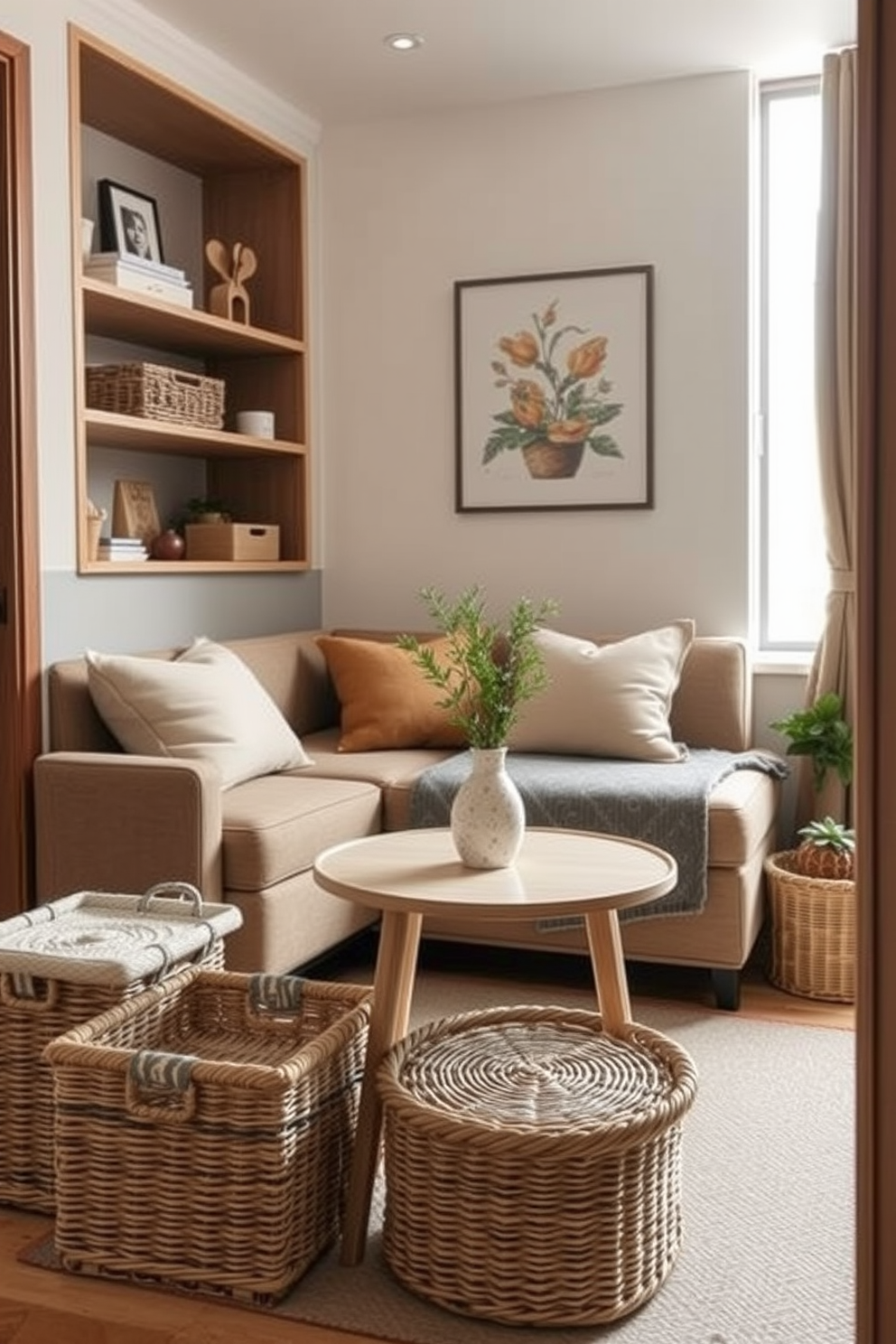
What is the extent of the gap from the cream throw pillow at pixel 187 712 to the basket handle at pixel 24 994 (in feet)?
3.26

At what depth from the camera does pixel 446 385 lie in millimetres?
4461

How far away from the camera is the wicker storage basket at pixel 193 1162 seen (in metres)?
1.90

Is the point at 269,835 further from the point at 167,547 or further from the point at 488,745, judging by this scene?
the point at 167,547

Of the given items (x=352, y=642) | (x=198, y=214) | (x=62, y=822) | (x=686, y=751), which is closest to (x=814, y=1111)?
(x=686, y=751)

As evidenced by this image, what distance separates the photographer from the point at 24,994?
2217 millimetres

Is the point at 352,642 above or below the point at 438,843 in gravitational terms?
above

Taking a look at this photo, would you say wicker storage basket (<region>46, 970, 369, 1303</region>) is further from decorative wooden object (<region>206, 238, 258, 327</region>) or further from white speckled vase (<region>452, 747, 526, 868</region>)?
decorative wooden object (<region>206, 238, 258, 327</region>)

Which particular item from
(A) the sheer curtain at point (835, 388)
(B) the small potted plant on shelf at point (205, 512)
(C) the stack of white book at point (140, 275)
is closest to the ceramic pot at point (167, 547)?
(B) the small potted plant on shelf at point (205, 512)

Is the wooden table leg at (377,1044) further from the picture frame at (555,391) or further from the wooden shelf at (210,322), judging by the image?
the picture frame at (555,391)

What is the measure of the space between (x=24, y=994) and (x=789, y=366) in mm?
3003

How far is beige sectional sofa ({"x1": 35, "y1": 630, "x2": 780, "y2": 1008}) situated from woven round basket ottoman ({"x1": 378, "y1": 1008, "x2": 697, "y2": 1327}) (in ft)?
3.21

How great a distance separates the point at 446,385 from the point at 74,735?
1.86m

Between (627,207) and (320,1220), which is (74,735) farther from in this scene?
(627,207)

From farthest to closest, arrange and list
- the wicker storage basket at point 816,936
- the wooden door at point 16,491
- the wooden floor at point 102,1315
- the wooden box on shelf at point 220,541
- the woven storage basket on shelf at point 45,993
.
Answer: the wooden box on shelf at point 220,541, the wicker storage basket at point 816,936, the wooden door at point 16,491, the woven storage basket on shelf at point 45,993, the wooden floor at point 102,1315
